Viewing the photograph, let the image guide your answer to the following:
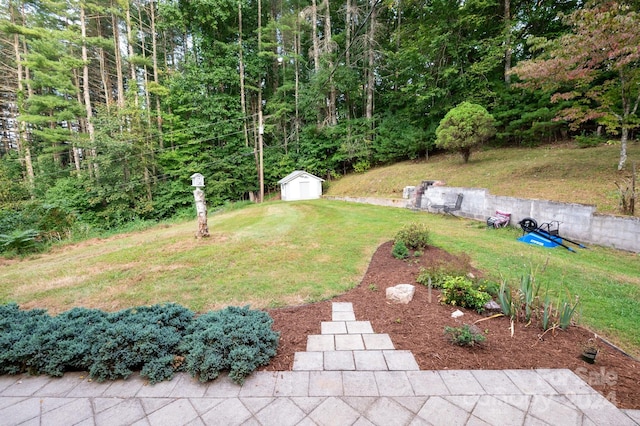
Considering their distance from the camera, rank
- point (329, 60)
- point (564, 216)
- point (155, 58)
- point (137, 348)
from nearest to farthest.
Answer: point (137, 348), point (564, 216), point (155, 58), point (329, 60)

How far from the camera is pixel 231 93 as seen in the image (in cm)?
1833

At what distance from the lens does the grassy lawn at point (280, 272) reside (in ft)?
10.5

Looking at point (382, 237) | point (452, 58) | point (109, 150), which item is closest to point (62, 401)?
point (382, 237)

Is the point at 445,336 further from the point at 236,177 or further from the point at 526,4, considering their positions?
the point at 526,4

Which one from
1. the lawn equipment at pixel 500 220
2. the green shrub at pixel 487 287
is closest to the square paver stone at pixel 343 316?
the green shrub at pixel 487 287

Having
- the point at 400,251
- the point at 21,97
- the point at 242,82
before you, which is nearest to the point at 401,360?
the point at 400,251

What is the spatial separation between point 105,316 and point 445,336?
340 centimetres

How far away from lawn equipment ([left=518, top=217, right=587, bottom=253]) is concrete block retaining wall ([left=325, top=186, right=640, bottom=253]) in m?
0.19

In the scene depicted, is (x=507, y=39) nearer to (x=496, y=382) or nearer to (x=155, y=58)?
(x=496, y=382)

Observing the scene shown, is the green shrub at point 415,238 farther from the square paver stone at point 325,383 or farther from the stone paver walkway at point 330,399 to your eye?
the square paver stone at point 325,383

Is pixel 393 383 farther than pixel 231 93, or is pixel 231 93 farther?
pixel 231 93

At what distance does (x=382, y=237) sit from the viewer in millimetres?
6039

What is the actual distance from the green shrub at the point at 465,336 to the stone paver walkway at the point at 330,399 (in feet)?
0.86

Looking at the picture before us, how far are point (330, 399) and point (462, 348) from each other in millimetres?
1308
